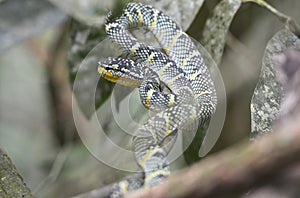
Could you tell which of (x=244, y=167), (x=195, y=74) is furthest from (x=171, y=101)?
(x=244, y=167)

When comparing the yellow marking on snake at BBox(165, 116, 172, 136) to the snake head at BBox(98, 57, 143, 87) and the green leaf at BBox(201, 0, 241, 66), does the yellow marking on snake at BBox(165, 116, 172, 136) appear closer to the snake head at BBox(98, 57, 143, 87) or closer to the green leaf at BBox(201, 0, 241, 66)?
the snake head at BBox(98, 57, 143, 87)

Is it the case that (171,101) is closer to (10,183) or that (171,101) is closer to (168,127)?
(168,127)

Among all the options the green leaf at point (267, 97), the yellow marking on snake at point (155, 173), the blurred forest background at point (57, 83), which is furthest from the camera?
the blurred forest background at point (57, 83)

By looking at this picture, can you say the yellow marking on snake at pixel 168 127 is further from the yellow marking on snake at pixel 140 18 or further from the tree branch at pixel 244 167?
the tree branch at pixel 244 167

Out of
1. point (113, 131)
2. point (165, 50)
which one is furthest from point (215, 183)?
point (113, 131)

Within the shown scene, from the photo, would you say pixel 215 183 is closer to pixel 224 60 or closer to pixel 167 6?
pixel 167 6

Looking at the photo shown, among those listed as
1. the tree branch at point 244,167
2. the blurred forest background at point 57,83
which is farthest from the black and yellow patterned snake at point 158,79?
the tree branch at point 244,167
